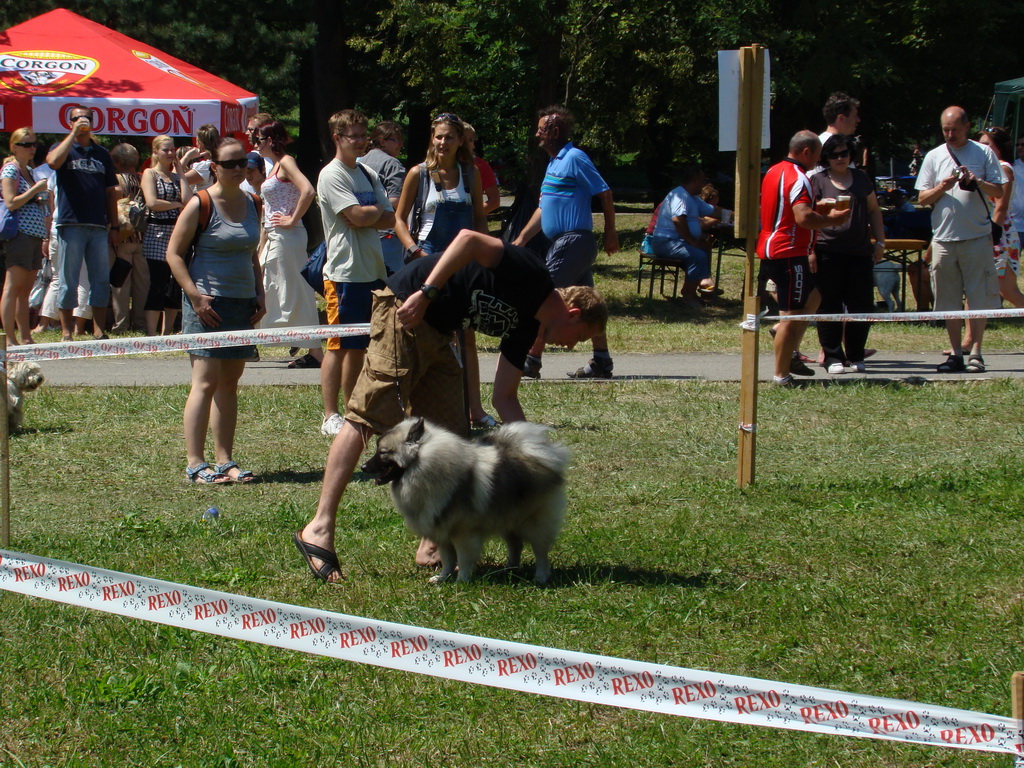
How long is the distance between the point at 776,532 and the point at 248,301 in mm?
3379

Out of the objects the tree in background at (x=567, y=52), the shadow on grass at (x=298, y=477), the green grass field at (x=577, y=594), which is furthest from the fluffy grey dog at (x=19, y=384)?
the tree in background at (x=567, y=52)

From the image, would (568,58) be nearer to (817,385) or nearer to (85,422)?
(817,385)

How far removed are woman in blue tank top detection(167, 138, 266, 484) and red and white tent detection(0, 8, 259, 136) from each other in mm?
6572

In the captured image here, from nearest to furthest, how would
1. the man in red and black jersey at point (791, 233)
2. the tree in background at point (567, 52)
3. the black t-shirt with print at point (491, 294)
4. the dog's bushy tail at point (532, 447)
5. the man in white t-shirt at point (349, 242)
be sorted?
the dog's bushy tail at point (532, 447) → the black t-shirt with print at point (491, 294) → the man in white t-shirt at point (349, 242) → the man in red and black jersey at point (791, 233) → the tree in background at point (567, 52)

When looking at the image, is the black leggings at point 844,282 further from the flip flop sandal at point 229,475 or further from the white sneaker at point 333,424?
the flip flop sandal at point 229,475

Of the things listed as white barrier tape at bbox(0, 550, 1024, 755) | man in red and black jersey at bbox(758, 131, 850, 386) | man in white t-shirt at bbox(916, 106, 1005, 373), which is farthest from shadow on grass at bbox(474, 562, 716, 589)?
man in white t-shirt at bbox(916, 106, 1005, 373)

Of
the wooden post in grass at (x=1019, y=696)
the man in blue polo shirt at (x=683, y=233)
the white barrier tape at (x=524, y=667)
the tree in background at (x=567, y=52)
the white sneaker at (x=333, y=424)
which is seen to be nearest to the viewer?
the wooden post in grass at (x=1019, y=696)

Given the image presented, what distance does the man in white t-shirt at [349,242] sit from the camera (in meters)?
6.99

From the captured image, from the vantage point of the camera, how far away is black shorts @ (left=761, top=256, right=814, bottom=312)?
9.70 metres

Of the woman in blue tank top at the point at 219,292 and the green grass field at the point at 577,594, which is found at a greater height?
the woman in blue tank top at the point at 219,292

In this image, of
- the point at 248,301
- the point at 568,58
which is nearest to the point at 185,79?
the point at 568,58

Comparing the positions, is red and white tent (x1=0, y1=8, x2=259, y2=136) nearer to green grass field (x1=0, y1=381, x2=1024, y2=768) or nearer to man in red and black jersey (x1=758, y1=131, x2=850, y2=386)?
green grass field (x1=0, y1=381, x2=1024, y2=768)

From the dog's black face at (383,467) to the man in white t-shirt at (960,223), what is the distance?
7157 millimetres

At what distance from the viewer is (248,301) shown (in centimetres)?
675
